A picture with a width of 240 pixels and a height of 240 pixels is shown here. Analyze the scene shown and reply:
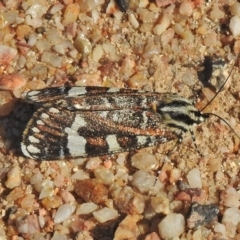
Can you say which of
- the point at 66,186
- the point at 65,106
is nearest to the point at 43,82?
the point at 65,106

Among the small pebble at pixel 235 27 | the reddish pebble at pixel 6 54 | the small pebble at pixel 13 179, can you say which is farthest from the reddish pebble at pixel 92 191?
the small pebble at pixel 235 27

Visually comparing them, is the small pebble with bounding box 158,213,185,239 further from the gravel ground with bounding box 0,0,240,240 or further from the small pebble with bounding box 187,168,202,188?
the small pebble with bounding box 187,168,202,188

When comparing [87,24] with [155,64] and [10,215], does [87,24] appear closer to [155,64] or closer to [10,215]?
[155,64]

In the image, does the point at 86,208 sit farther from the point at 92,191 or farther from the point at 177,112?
the point at 177,112

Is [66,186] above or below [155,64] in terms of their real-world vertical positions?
below

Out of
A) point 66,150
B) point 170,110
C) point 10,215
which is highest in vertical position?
point 170,110

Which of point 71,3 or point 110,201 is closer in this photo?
point 110,201

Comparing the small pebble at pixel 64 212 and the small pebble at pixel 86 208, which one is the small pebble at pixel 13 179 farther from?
the small pebble at pixel 86 208
